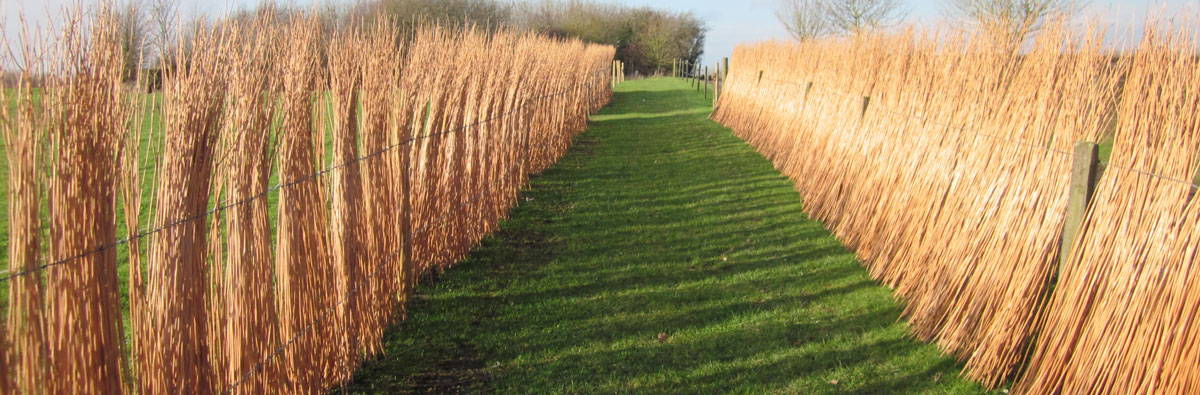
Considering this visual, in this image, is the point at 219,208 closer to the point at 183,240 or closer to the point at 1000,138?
the point at 183,240

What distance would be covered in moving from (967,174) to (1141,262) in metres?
1.37

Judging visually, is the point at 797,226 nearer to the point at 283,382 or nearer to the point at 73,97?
the point at 283,382

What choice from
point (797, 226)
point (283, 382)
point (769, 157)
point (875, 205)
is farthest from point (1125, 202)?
point (769, 157)

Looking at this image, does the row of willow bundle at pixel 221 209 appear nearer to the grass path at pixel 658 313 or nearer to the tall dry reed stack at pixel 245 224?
the tall dry reed stack at pixel 245 224

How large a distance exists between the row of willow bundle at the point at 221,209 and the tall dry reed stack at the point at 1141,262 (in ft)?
8.10

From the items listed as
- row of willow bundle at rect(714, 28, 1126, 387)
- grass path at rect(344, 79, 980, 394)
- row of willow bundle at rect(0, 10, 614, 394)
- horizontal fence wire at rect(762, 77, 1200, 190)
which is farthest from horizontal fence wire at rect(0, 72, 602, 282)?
horizontal fence wire at rect(762, 77, 1200, 190)

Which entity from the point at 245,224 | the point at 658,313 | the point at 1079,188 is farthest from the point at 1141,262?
the point at 245,224

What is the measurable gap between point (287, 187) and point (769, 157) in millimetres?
7621

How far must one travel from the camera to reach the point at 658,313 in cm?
426

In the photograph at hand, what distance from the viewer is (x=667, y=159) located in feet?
33.6

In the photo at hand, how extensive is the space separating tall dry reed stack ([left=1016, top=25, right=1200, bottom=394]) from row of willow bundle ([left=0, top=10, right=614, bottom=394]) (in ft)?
8.10

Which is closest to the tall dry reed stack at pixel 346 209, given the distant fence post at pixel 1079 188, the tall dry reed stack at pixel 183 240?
the tall dry reed stack at pixel 183 240

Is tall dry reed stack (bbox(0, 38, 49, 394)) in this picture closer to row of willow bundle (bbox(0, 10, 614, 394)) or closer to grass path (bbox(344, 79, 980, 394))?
row of willow bundle (bbox(0, 10, 614, 394))

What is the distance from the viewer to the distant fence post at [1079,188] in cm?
311
